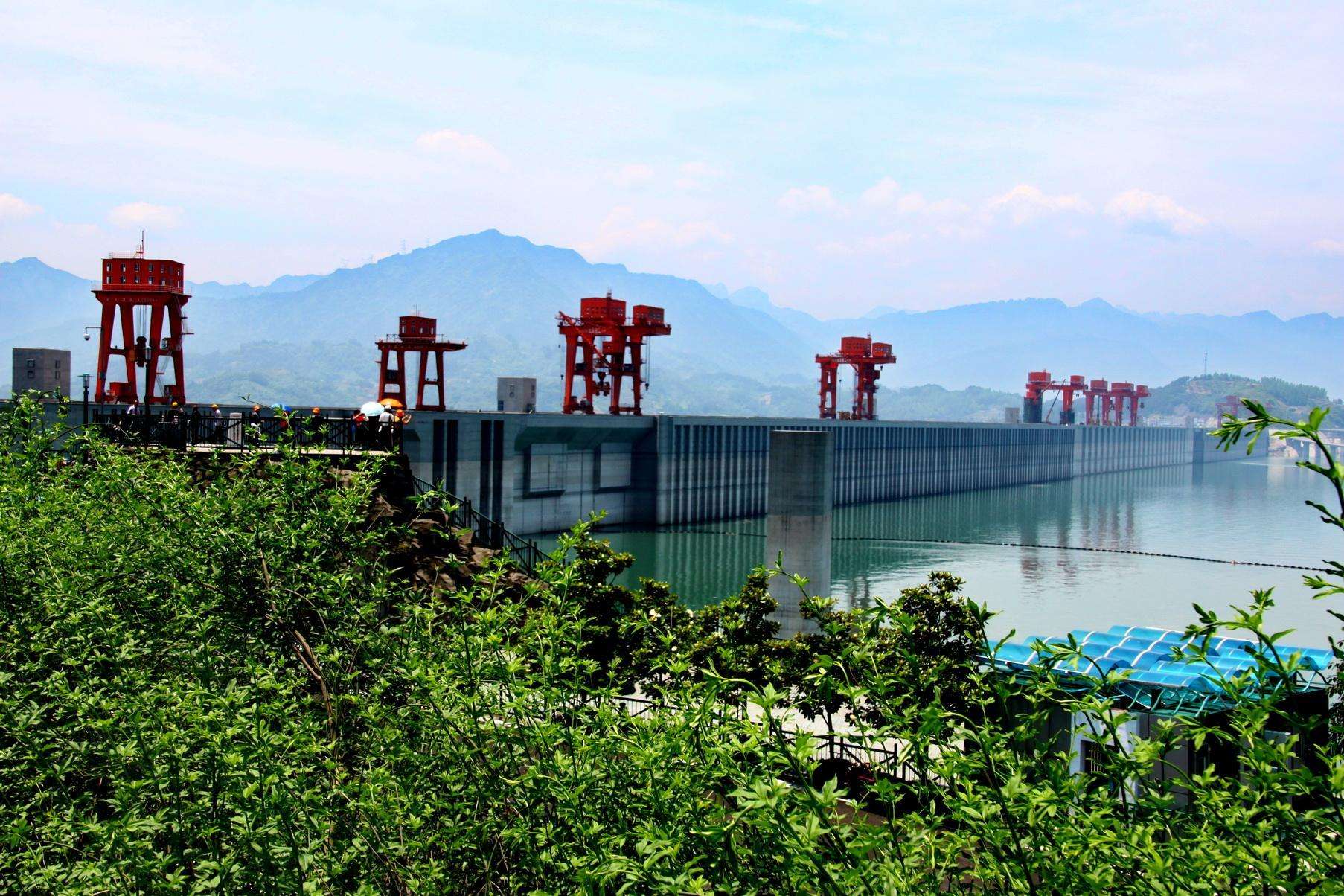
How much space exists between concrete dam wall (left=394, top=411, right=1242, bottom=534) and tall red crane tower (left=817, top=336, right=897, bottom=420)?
484 cm

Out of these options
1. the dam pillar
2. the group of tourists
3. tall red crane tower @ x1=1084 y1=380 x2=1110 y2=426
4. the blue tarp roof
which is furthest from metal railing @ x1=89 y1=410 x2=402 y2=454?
tall red crane tower @ x1=1084 y1=380 x2=1110 y2=426

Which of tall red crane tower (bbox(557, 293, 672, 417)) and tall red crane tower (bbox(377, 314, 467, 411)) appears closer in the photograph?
tall red crane tower (bbox(377, 314, 467, 411))

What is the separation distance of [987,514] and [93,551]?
289ft

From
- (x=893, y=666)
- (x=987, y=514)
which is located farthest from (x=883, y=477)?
(x=893, y=666)

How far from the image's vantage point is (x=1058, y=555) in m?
66.1

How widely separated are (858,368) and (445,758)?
328 feet

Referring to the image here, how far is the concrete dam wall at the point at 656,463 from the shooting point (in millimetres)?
56031

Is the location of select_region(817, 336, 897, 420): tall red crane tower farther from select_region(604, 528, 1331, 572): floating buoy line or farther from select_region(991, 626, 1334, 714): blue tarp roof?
select_region(991, 626, 1334, 714): blue tarp roof

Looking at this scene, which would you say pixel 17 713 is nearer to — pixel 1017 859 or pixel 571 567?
pixel 571 567

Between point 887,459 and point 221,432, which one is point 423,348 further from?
point 887,459

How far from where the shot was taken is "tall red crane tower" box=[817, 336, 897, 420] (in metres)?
104

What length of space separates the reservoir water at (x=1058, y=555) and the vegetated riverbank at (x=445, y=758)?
2459cm

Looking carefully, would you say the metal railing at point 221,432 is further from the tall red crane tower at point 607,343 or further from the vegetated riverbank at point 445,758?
the tall red crane tower at point 607,343

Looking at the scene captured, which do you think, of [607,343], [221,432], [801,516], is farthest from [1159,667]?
[607,343]
